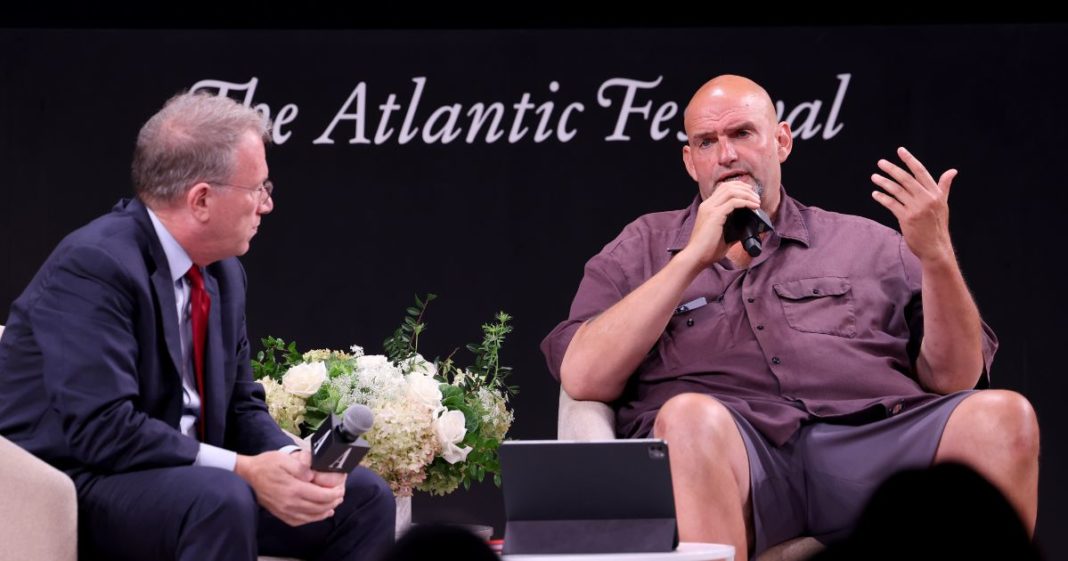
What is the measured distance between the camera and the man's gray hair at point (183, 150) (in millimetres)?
2812

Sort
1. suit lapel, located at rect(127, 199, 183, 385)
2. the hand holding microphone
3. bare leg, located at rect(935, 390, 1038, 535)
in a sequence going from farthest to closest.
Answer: the hand holding microphone → bare leg, located at rect(935, 390, 1038, 535) → suit lapel, located at rect(127, 199, 183, 385)

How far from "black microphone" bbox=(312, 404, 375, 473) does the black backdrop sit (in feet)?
8.01

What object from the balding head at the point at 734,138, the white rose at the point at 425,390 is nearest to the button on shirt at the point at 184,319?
the white rose at the point at 425,390

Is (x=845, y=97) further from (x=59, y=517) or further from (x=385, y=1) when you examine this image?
(x=59, y=517)

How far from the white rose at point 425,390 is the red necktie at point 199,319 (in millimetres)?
629

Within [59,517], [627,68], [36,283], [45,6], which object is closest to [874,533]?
[59,517]

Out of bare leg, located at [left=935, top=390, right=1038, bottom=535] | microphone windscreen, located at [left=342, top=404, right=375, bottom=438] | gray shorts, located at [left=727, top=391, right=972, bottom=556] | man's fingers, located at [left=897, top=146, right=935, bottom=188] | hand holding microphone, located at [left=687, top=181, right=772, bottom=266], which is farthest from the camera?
hand holding microphone, located at [left=687, top=181, right=772, bottom=266]

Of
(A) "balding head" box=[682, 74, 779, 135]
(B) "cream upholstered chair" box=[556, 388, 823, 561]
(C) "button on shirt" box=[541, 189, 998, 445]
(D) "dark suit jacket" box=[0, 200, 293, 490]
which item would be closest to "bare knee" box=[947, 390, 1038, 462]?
(C) "button on shirt" box=[541, 189, 998, 445]

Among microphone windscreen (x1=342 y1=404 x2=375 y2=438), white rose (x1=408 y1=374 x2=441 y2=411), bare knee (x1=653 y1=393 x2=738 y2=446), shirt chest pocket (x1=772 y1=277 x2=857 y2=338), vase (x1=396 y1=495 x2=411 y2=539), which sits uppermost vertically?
shirt chest pocket (x1=772 y1=277 x2=857 y2=338)

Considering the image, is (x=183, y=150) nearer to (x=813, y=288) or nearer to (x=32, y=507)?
(x=32, y=507)

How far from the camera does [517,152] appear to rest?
509 centimetres

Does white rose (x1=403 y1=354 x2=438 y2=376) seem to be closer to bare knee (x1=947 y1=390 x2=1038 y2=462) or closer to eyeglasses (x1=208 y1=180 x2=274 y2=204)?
eyeglasses (x1=208 y1=180 x2=274 y2=204)

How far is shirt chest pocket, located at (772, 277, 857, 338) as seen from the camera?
11.2 ft

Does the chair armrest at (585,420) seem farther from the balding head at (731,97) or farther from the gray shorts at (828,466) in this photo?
the balding head at (731,97)
